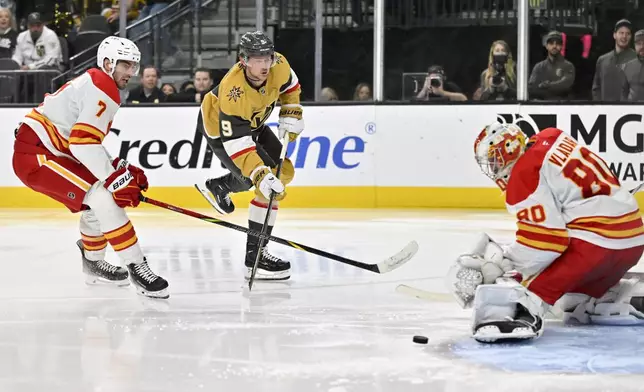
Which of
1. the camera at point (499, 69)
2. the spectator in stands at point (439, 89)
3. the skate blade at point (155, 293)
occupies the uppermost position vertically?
the camera at point (499, 69)

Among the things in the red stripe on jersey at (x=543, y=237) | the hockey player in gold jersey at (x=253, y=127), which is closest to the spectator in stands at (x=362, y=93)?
the hockey player in gold jersey at (x=253, y=127)

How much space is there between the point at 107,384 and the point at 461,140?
588cm

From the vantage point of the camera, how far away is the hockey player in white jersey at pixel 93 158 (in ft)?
13.7

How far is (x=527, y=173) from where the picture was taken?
10.9 feet

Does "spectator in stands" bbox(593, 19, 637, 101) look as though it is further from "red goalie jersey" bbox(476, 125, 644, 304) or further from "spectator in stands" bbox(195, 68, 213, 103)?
"red goalie jersey" bbox(476, 125, 644, 304)

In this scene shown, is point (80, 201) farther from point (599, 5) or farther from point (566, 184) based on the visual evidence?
point (599, 5)

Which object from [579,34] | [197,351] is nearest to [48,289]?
[197,351]

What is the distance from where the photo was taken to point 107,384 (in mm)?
2789

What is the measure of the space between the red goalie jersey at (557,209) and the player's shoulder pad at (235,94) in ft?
4.78

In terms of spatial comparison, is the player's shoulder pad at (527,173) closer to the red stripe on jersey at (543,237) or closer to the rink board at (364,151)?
the red stripe on jersey at (543,237)

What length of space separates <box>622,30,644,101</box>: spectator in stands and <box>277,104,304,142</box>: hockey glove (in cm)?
400

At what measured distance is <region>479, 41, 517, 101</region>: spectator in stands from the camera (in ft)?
27.1

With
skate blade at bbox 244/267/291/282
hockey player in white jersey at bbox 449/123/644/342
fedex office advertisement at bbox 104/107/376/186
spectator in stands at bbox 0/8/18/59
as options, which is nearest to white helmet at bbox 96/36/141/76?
skate blade at bbox 244/267/291/282

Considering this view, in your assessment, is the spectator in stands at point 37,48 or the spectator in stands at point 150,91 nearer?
the spectator in stands at point 150,91
